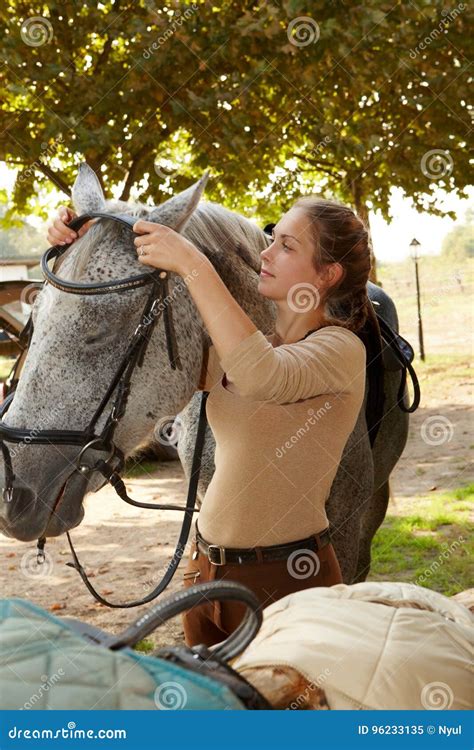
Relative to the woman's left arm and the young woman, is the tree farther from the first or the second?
the woman's left arm

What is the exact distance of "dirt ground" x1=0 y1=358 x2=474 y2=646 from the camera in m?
5.88

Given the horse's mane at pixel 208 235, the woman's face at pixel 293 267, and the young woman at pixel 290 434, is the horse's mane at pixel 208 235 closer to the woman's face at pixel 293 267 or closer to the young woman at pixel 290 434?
the young woman at pixel 290 434

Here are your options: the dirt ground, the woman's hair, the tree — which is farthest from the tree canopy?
the woman's hair

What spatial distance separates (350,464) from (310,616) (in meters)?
1.77

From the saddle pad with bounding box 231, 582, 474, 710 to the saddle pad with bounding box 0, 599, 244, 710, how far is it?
16 centimetres

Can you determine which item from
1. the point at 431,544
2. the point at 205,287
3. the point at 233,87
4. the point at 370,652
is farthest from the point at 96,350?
the point at 233,87

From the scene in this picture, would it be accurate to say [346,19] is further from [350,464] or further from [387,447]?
[350,464]

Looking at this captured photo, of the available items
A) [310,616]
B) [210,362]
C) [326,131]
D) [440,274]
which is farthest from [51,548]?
[440,274]

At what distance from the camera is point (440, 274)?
35156 mm

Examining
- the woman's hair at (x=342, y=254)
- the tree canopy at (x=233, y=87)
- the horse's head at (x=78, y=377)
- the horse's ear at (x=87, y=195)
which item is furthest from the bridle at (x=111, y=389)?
the tree canopy at (x=233, y=87)

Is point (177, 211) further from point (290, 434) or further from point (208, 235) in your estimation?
point (290, 434)

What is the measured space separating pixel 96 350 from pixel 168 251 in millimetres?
469

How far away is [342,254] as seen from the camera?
2244 millimetres

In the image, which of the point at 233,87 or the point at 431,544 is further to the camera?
the point at 233,87
